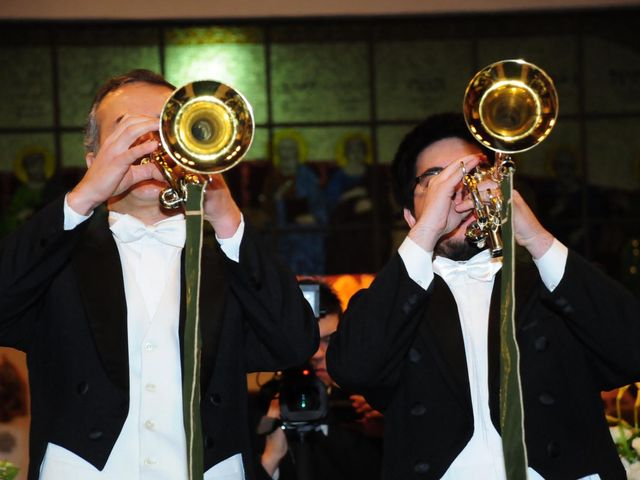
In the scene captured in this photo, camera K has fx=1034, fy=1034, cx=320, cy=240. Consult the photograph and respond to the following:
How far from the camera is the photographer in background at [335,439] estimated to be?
4.03 m

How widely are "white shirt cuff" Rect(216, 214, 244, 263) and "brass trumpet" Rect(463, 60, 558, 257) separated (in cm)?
65

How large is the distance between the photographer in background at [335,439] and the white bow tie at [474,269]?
99 centimetres

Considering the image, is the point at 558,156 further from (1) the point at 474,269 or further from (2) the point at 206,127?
(2) the point at 206,127

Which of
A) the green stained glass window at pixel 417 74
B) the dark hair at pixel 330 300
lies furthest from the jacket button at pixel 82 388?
the green stained glass window at pixel 417 74

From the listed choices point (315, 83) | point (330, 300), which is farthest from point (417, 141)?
point (315, 83)

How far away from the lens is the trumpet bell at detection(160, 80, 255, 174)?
2543mm

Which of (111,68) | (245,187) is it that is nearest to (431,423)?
(245,187)

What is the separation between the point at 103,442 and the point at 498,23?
6.68 metres

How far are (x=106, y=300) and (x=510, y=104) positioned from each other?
3.96ft

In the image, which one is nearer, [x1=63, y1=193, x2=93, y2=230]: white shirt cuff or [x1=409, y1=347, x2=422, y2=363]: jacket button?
[x1=63, y1=193, x2=93, y2=230]: white shirt cuff

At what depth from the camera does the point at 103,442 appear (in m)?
2.61

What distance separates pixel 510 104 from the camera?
2809 mm

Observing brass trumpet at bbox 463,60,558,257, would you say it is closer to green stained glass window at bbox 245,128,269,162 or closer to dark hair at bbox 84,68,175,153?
dark hair at bbox 84,68,175,153

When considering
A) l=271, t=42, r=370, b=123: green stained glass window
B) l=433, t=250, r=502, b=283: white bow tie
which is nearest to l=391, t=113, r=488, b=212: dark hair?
l=433, t=250, r=502, b=283: white bow tie
